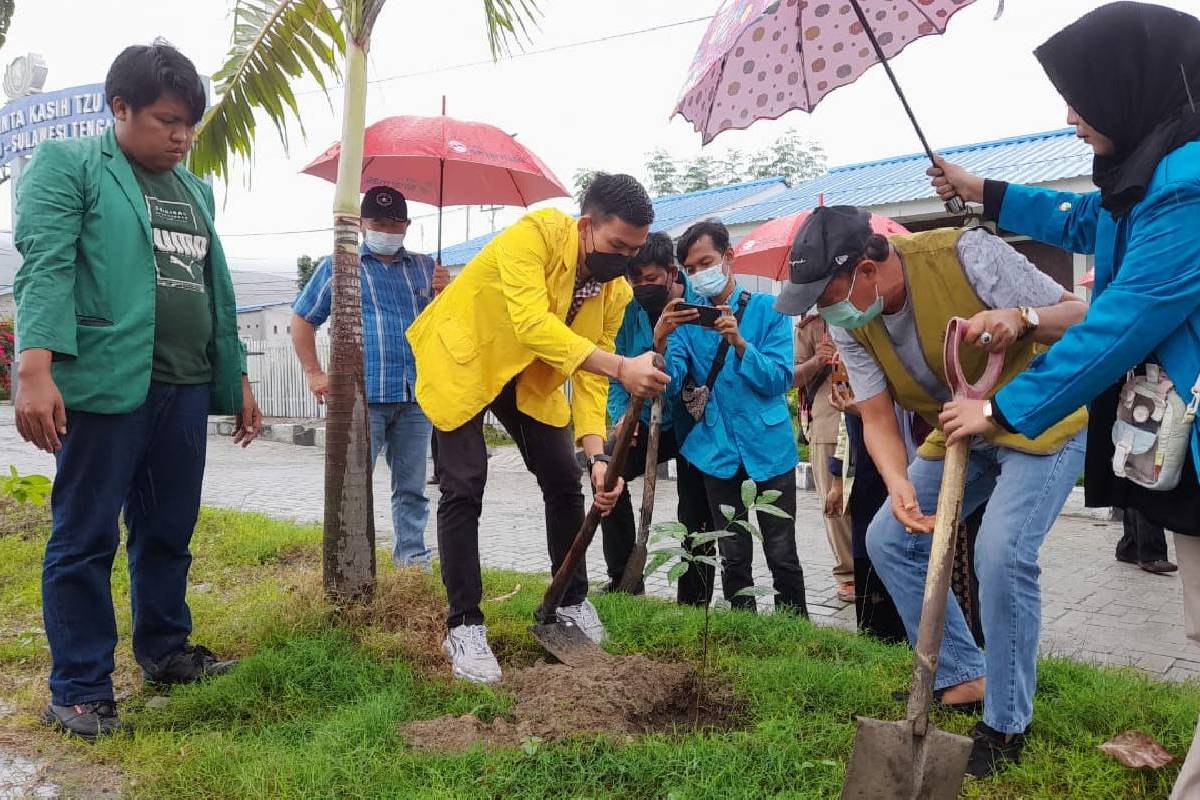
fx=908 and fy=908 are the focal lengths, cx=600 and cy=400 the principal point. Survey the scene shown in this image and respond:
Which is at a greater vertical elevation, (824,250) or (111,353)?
(824,250)

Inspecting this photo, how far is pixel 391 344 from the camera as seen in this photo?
5051mm

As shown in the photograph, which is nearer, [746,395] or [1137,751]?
[1137,751]

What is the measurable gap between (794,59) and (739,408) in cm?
157

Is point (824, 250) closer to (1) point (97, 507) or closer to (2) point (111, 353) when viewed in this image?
(2) point (111, 353)

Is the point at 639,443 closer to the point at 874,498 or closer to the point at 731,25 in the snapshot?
the point at 874,498

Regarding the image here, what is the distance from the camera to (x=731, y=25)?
321 cm

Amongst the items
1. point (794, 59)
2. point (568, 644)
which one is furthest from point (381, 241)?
point (568, 644)

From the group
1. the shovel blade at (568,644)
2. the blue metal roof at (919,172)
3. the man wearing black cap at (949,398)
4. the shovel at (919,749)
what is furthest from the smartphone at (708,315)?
the blue metal roof at (919,172)

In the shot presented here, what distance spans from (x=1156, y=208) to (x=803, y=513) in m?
6.65

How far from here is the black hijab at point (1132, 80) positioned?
2.18m

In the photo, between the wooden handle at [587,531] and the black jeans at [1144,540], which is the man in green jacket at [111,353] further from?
the black jeans at [1144,540]

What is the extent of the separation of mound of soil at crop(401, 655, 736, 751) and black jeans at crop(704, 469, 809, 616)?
974 millimetres

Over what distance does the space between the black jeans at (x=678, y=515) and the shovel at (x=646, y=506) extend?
0.09m

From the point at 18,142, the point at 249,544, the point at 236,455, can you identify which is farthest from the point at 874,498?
the point at 236,455
